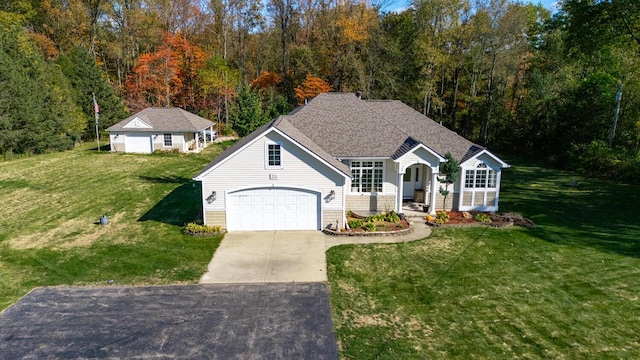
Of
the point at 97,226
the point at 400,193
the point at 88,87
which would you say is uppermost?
the point at 88,87

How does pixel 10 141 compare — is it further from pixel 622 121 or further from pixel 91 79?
pixel 622 121

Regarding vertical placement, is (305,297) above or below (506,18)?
below

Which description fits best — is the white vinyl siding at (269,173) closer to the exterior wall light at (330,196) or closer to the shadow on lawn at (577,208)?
the exterior wall light at (330,196)

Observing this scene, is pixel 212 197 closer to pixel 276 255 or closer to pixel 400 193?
pixel 276 255

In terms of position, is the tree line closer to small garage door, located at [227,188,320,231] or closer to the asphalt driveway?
small garage door, located at [227,188,320,231]

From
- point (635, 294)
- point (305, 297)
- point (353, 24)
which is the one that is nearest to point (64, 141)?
point (353, 24)

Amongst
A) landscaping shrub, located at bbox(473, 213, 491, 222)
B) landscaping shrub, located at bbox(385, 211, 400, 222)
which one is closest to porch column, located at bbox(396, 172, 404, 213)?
landscaping shrub, located at bbox(385, 211, 400, 222)

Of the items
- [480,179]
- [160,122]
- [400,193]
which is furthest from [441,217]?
[160,122]
